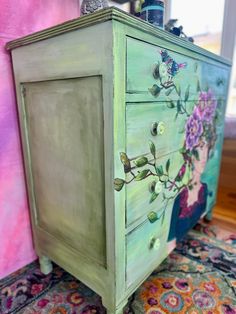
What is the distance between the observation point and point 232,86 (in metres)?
1.75

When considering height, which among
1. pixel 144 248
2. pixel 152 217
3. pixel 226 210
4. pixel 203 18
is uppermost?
pixel 203 18

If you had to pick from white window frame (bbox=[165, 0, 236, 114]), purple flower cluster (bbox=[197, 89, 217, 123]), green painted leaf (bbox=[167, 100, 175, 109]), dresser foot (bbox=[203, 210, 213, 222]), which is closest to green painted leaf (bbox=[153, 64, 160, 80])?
green painted leaf (bbox=[167, 100, 175, 109])

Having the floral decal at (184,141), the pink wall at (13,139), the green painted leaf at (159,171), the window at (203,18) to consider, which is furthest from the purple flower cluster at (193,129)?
the window at (203,18)

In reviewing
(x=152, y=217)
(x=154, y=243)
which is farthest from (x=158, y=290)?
(x=152, y=217)

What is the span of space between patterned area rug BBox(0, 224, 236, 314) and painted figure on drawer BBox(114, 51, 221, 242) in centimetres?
18

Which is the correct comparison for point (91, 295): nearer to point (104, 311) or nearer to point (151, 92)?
point (104, 311)

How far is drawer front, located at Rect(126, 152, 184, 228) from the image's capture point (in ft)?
2.38

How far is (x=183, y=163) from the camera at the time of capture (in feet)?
3.28

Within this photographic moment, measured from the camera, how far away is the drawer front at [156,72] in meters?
0.63

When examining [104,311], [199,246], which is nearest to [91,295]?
[104,311]

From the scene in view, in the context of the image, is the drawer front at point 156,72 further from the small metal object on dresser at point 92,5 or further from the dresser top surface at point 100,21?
the small metal object on dresser at point 92,5

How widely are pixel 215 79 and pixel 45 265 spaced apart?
1.20 metres

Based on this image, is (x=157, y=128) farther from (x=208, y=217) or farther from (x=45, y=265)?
(x=208, y=217)

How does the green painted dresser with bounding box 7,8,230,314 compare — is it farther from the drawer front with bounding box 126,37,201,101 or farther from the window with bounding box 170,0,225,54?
the window with bounding box 170,0,225,54
